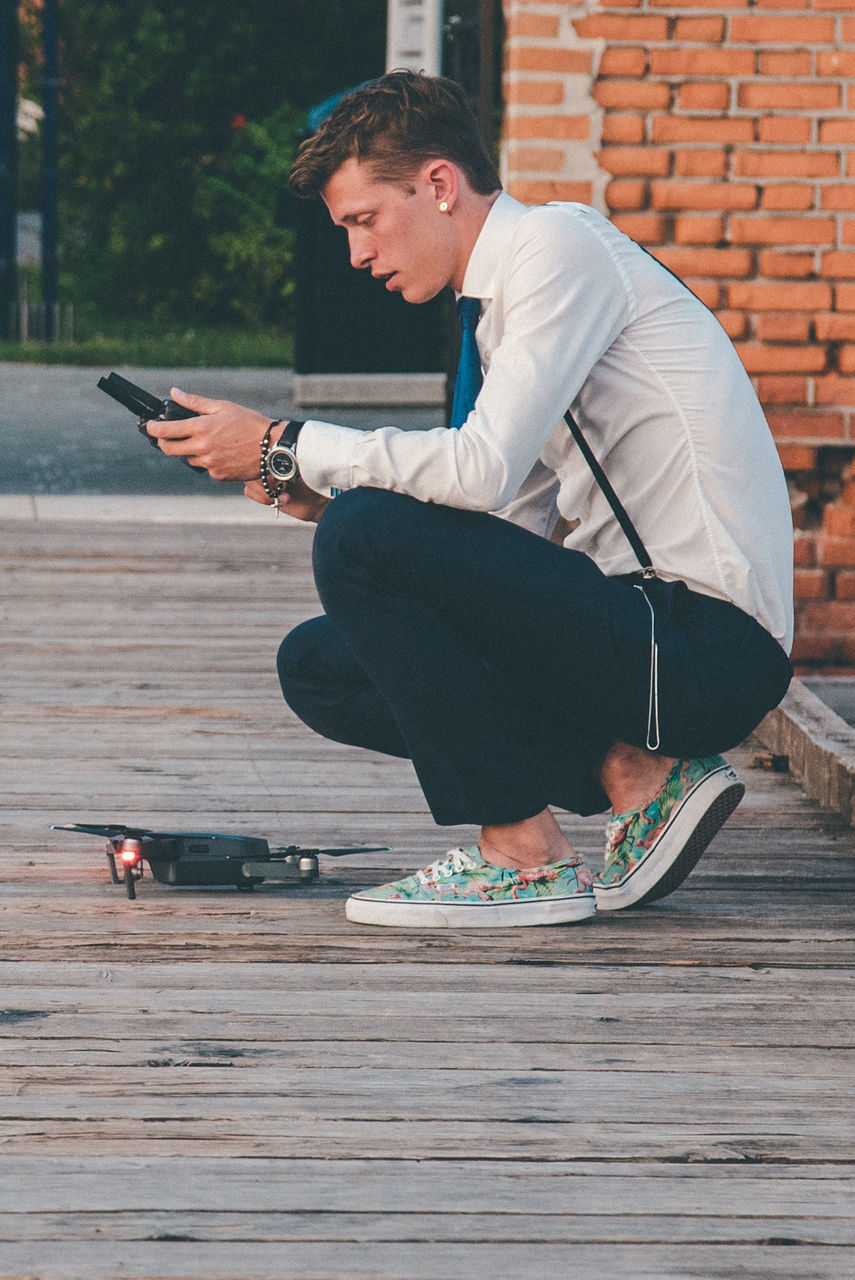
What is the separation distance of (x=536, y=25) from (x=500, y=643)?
2618mm

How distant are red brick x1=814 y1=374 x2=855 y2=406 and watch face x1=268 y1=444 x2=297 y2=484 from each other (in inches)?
95.1

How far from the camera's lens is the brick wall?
4.86 meters

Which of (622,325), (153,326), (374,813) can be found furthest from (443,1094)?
(153,326)

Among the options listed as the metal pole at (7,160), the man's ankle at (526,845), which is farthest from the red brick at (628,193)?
the metal pole at (7,160)

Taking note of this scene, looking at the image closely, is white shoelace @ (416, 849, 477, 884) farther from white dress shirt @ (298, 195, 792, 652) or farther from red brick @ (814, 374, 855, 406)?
red brick @ (814, 374, 855, 406)

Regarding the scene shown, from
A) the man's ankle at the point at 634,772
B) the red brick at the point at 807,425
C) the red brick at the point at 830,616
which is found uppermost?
the red brick at the point at 807,425

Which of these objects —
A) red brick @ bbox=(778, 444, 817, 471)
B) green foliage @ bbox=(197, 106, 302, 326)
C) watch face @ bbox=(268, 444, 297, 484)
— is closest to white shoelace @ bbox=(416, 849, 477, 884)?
→ watch face @ bbox=(268, 444, 297, 484)

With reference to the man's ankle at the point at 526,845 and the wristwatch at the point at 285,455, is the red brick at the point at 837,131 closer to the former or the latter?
the wristwatch at the point at 285,455

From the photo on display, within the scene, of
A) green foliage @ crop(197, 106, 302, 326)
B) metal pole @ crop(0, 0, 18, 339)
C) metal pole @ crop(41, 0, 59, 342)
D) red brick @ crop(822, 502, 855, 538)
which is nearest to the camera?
red brick @ crop(822, 502, 855, 538)

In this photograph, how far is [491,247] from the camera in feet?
9.47

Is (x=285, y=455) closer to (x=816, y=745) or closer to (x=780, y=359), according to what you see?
(x=816, y=745)

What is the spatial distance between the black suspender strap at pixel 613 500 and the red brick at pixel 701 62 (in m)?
2.29

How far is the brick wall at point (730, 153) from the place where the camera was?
4.86m

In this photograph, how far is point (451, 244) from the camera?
2.91m
